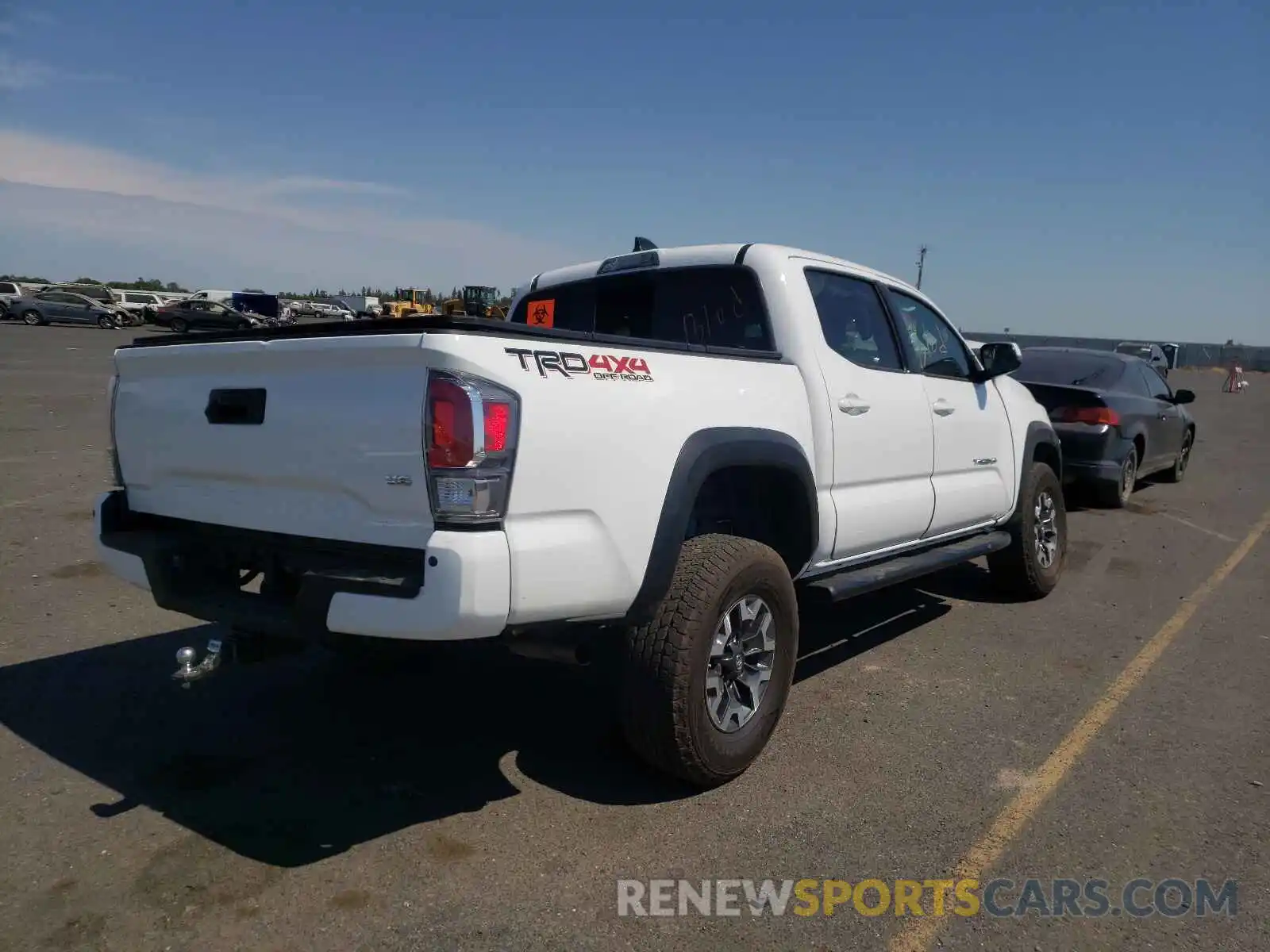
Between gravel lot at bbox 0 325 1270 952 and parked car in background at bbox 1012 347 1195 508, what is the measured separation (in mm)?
3946

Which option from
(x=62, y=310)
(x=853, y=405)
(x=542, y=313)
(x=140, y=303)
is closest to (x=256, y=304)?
(x=140, y=303)

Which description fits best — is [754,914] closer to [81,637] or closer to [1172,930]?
[1172,930]

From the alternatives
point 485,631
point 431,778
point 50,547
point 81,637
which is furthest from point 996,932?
point 50,547

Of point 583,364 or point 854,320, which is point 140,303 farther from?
point 583,364

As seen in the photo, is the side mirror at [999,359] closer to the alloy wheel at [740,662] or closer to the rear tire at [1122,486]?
the alloy wheel at [740,662]

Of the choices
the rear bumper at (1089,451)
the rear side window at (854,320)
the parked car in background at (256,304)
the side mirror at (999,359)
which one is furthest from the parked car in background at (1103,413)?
the parked car in background at (256,304)

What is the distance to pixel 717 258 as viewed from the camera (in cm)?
434

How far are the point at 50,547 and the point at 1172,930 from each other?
22.9 feet

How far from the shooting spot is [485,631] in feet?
8.84

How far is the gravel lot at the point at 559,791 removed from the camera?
2.72 meters

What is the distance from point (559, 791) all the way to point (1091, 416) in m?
8.00

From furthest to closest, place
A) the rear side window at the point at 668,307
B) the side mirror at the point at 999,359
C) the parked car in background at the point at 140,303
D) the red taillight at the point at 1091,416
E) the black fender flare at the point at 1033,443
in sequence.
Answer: the parked car in background at the point at 140,303
the red taillight at the point at 1091,416
the black fender flare at the point at 1033,443
the side mirror at the point at 999,359
the rear side window at the point at 668,307

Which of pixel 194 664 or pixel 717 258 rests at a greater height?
pixel 717 258

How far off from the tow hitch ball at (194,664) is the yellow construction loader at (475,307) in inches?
55.9
